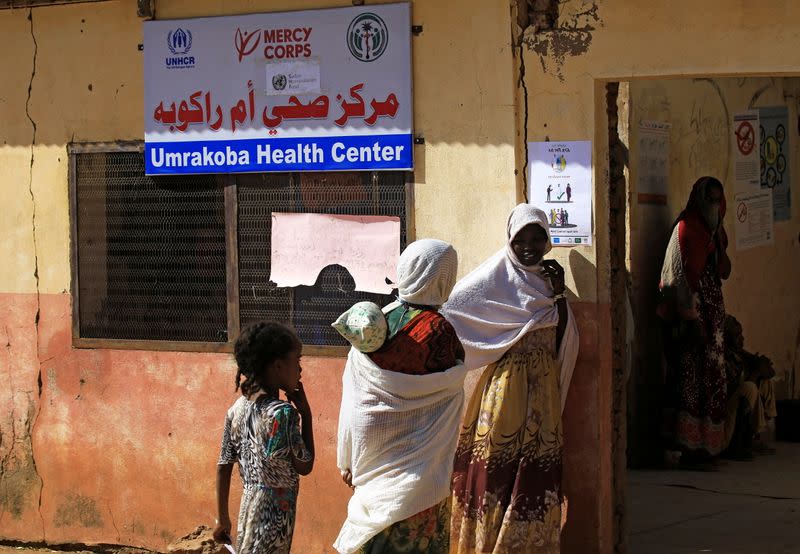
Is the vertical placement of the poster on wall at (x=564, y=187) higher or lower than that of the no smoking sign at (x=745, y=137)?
lower

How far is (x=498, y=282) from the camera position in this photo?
6.16 metres

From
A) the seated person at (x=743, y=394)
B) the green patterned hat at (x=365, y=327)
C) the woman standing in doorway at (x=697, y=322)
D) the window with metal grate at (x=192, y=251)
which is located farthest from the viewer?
the seated person at (x=743, y=394)

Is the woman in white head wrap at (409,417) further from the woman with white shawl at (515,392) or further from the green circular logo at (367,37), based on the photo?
the green circular logo at (367,37)

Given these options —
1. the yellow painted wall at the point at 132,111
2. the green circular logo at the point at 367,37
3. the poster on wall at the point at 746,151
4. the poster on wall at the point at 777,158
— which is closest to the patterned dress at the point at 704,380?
the poster on wall at the point at 746,151

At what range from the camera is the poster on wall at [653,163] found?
8.95 metres

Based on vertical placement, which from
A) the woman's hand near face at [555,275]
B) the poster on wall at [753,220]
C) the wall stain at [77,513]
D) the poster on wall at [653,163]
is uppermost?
the poster on wall at [653,163]

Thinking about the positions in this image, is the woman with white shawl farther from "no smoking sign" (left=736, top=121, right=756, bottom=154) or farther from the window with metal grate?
"no smoking sign" (left=736, top=121, right=756, bottom=154)

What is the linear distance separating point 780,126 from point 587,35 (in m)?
5.63

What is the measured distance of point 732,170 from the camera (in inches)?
404

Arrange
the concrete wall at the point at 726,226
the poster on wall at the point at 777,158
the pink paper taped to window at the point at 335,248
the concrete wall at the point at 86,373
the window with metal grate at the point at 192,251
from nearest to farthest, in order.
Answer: the pink paper taped to window at the point at 335,248, the window with metal grate at the point at 192,251, the concrete wall at the point at 86,373, the concrete wall at the point at 726,226, the poster on wall at the point at 777,158

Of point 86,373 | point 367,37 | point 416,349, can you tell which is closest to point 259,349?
point 416,349

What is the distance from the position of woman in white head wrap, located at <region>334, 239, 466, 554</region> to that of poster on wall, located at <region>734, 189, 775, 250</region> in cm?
595

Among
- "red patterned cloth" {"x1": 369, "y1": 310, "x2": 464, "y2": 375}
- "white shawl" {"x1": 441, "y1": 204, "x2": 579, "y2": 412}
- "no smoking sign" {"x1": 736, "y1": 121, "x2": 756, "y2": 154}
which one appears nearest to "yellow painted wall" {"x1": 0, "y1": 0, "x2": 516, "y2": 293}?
"white shawl" {"x1": 441, "y1": 204, "x2": 579, "y2": 412}

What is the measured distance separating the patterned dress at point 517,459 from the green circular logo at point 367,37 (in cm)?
159
